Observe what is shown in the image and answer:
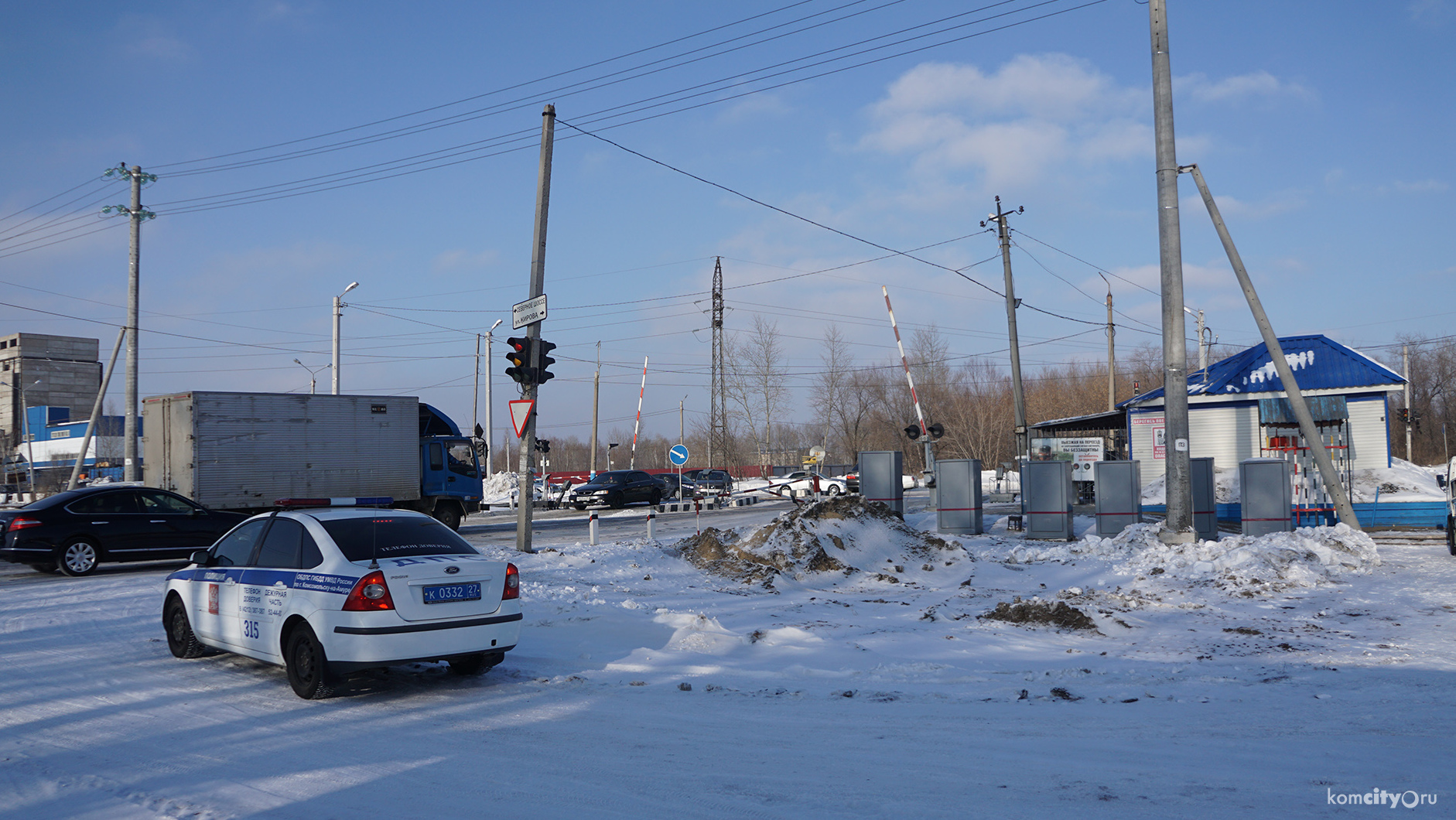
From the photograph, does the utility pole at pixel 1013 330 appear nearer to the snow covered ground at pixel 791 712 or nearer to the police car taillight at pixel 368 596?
the snow covered ground at pixel 791 712

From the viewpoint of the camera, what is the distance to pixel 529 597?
12305 mm

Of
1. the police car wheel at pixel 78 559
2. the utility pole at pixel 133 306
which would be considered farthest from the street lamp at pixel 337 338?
the police car wheel at pixel 78 559

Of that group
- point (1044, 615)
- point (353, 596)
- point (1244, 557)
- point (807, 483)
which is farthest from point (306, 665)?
point (807, 483)

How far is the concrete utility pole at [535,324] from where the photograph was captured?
1638cm

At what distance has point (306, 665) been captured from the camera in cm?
730

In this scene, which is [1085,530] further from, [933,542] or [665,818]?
[665,818]

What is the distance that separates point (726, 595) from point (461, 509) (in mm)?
14830

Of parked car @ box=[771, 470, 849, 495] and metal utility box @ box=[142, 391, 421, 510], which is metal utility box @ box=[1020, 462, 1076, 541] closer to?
metal utility box @ box=[142, 391, 421, 510]

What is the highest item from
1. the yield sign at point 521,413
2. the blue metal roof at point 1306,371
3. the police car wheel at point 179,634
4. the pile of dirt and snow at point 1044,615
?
the blue metal roof at point 1306,371

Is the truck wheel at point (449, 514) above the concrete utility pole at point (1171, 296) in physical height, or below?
below

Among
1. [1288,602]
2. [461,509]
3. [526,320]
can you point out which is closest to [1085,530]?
[1288,602]

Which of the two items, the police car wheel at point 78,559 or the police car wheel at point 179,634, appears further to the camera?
the police car wheel at point 78,559

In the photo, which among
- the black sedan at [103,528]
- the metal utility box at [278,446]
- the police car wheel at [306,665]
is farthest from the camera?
the metal utility box at [278,446]

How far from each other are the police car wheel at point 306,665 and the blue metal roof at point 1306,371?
25.1m
